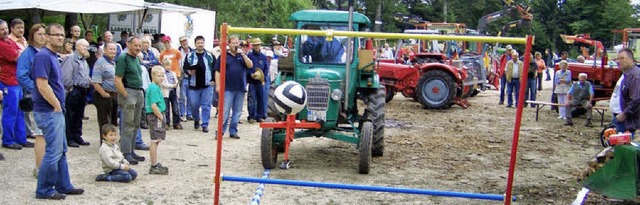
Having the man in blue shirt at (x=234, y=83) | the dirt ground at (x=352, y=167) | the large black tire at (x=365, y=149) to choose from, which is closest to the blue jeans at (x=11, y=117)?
the dirt ground at (x=352, y=167)

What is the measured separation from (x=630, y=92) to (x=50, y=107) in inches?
202

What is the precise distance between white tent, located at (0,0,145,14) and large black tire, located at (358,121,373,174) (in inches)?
292

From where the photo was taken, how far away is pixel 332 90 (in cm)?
820

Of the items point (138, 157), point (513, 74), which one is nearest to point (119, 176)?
point (138, 157)

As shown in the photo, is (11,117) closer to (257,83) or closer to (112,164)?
(112,164)

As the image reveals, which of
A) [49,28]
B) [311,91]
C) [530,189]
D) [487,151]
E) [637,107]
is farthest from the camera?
[487,151]

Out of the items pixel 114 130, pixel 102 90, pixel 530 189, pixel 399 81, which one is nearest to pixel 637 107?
pixel 530 189

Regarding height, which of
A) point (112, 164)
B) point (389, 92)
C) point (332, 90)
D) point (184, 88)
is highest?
point (332, 90)

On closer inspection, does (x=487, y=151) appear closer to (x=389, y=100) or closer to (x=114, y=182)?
(x=114, y=182)

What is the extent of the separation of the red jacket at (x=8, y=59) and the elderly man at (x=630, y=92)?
6.24m

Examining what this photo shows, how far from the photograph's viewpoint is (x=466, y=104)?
16.8 metres

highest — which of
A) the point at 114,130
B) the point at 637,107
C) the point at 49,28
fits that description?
the point at 49,28

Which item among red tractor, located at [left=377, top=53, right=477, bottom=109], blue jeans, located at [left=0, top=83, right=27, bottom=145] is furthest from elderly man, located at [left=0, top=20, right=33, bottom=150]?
red tractor, located at [left=377, top=53, right=477, bottom=109]

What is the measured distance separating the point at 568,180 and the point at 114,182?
4.86 m
